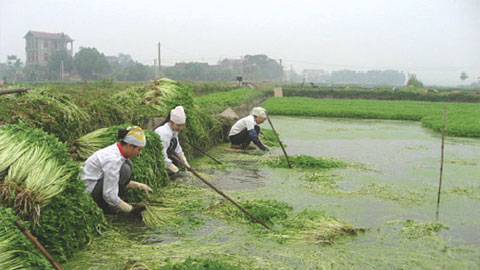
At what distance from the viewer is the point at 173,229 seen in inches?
197

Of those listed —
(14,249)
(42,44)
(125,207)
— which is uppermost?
(42,44)

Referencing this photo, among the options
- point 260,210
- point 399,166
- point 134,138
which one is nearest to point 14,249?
point 134,138

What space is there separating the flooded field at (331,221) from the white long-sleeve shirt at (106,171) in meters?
0.44

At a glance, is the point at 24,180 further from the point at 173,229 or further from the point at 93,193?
the point at 173,229

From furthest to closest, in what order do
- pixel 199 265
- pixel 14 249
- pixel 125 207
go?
1. pixel 125 207
2. pixel 199 265
3. pixel 14 249

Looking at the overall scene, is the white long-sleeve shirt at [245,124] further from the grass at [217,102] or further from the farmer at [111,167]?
the farmer at [111,167]

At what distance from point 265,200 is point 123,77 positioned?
2023 inches

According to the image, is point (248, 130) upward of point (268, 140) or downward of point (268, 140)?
upward

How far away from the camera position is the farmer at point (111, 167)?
4691mm

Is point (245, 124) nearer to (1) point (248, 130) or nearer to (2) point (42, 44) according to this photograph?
(1) point (248, 130)

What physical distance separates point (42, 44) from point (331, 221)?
8194 centimetres

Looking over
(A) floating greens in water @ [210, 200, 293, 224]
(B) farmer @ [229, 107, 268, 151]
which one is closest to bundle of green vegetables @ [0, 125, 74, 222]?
(A) floating greens in water @ [210, 200, 293, 224]

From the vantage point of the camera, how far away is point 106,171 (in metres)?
4.68

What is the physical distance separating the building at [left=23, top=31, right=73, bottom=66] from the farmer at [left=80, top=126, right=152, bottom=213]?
77598 mm
